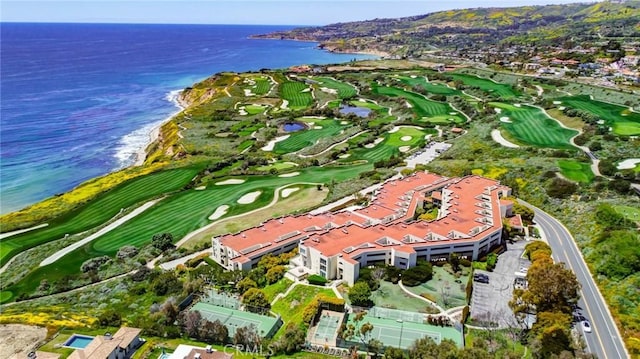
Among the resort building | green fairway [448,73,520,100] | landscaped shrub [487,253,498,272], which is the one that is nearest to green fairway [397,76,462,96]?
green fairway [448,73,520,100]

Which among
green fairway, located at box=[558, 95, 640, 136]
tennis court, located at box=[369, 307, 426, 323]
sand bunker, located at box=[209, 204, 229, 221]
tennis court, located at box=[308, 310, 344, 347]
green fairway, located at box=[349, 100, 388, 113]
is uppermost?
green fairway, located at box=[558, 95, 640, 136]

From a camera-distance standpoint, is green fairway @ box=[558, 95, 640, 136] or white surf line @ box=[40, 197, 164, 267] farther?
green fairway @ box=[558, 95, 640, 136]

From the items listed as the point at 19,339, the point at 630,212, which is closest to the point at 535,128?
the point at 630,212

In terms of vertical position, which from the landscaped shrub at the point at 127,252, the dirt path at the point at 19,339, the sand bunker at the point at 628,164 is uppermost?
the dirt path at the point at 19,339

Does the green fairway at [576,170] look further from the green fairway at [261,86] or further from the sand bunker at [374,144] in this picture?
the green fairway at [261,86]

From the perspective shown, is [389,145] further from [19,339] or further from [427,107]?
[19,339]

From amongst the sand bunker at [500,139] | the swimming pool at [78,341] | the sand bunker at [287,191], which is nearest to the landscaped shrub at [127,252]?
the swimming pool at [78,341]

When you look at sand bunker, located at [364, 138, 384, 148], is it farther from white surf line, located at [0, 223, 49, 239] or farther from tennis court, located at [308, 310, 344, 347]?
tennis court, located at [308, 310, 344, 347]
